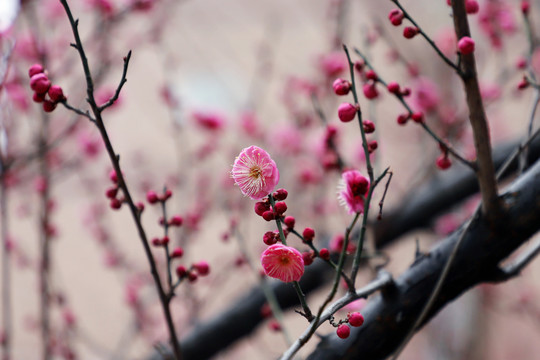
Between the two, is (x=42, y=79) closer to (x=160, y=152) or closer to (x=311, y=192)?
(x=311, y=192)

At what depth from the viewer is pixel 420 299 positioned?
0.59 m

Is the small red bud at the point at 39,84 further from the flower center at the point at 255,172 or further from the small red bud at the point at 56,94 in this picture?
the flower center at the point at 255,172

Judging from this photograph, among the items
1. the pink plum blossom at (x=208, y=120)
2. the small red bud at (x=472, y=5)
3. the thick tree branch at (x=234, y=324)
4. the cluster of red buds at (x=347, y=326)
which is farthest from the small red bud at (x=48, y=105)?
the pink plum blossom at (x=208, y=120)

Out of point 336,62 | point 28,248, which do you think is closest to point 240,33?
point 28,248

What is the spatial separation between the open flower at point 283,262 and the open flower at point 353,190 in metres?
0.09

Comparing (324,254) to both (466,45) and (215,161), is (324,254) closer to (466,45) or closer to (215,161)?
(466,45)

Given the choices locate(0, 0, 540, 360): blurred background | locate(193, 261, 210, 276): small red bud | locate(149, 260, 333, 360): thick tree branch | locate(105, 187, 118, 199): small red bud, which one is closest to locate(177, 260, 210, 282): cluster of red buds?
locate(193, 261, 210, 276): small red bud

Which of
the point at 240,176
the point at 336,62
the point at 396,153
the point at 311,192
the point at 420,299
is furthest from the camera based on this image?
the point at 396,153

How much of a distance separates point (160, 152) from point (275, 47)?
108cm

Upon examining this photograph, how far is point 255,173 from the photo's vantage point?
454 millimetres

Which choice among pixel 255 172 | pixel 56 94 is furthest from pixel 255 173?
pixel 56 94

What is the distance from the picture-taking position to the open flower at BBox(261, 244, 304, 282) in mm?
417

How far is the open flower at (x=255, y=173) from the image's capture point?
0.44 m

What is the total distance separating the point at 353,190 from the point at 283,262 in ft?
0.36
